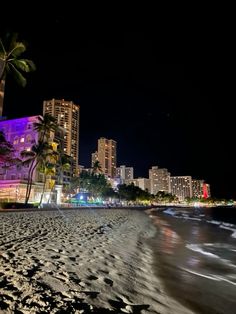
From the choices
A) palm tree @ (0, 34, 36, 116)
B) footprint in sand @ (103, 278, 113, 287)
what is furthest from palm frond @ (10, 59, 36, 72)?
footprint in sand @ (103, 278, 113, 287)

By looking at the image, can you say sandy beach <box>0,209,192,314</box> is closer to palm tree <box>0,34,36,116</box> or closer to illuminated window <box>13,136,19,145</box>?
palm tree <box>0,34,36,116</box>

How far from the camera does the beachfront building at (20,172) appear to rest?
54.8 m

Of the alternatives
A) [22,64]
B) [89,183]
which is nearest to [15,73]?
[22,64]

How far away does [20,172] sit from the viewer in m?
62.9

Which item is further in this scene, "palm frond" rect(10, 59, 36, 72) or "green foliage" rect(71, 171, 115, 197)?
"green foliage" rect(71, 171, 115, 197)

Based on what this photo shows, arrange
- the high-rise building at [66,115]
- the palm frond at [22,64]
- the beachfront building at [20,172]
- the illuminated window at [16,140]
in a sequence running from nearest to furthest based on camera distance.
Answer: the palm frond at [22,64] < the beachfront building at [20,172] < the illuminated window at [16,140] < the high-rise building at [66,115]

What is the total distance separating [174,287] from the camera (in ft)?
18.8

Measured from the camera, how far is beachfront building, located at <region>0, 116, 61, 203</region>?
54.8 metres

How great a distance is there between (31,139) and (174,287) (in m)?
65.8

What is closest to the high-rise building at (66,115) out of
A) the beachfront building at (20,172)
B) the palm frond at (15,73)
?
the beachfront building at (20,172)

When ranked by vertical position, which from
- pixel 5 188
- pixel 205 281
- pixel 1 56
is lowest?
pixel 205 281

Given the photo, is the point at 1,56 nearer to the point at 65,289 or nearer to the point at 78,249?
the point at 78,249

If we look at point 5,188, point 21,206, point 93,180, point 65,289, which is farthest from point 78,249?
point 93,180

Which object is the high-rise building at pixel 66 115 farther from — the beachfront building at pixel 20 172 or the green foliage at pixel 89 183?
the beachfront building at pixel 20 172
